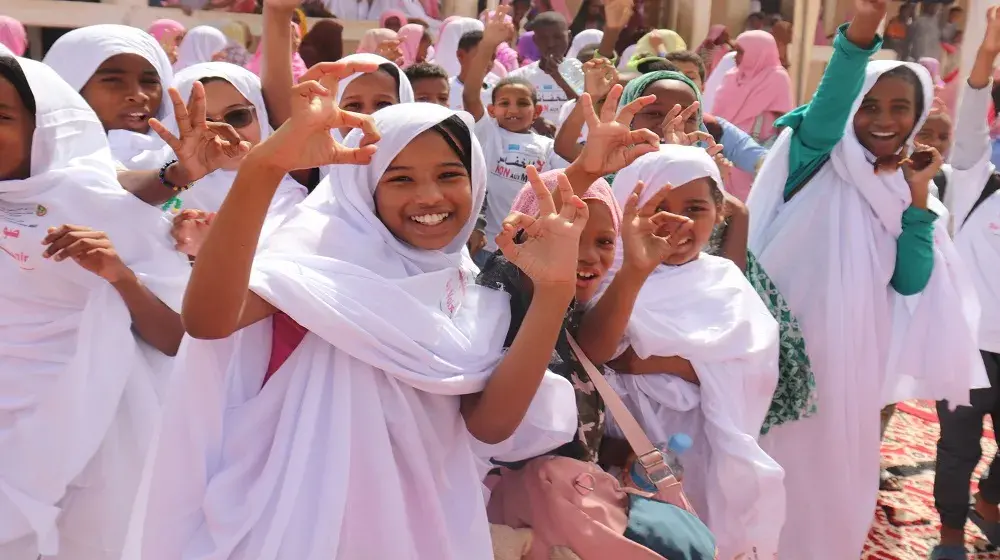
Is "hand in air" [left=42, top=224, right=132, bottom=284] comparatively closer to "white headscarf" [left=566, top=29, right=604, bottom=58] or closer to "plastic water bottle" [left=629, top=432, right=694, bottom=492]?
"plastic water bottle" [left=629, top=432, right=694, bottom=492]

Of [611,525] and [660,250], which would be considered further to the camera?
[660,250]

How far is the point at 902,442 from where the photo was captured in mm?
5082

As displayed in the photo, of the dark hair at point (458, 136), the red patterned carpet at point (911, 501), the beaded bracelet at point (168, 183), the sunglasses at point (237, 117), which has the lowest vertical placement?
the red patterned carpet at point (911, 501)

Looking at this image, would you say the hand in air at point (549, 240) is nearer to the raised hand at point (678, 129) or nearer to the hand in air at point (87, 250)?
the hand in air at point (87, 250)

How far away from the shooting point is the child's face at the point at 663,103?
3.11 meters

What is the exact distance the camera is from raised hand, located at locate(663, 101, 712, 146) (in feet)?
8.95

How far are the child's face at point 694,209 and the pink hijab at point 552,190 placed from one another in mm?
294

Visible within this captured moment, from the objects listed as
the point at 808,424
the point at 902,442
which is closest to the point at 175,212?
the point at 808,424

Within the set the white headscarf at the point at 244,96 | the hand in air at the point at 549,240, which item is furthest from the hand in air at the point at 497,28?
the hand in air at the point at 549,240

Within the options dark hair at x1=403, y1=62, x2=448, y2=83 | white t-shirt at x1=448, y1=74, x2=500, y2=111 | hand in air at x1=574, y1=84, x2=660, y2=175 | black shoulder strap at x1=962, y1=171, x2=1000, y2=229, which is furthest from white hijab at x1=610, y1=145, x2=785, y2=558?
white t-shirt at x1=448, y1=74, x2=500, y2=111

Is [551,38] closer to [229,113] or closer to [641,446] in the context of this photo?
[229,113]

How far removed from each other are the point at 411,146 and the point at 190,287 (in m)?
0.53

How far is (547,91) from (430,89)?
161 cm

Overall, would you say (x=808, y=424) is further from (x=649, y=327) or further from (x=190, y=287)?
(x=190, y=287)
